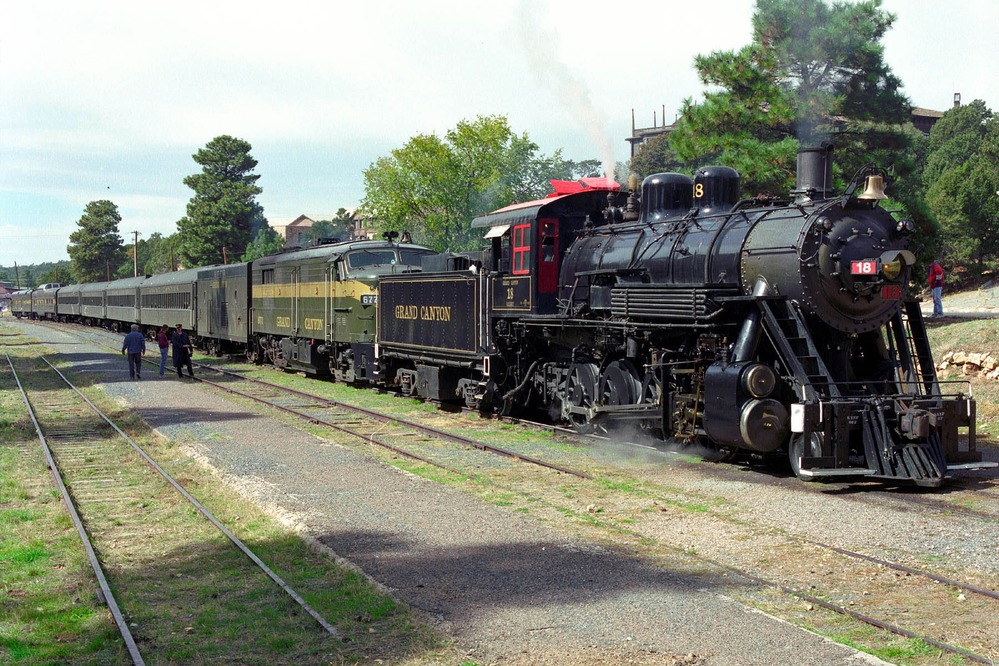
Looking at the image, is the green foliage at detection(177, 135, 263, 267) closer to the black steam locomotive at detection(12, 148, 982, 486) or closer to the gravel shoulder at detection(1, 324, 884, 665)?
the black steam locomotive at detection(12, 148, 982, 486)


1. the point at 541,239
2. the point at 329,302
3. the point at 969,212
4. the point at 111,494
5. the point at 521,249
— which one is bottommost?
the point at 111,494

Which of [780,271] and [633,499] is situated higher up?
[780,271]

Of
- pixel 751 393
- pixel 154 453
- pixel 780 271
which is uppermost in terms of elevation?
pixel 780 271

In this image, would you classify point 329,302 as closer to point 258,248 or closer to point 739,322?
point 739,322

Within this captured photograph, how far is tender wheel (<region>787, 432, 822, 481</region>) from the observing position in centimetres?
986

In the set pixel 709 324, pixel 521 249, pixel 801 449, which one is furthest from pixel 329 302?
pixel 801 449

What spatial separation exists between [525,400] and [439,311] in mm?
2758

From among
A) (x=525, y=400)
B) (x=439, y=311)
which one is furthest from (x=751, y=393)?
(x=439, y=311)

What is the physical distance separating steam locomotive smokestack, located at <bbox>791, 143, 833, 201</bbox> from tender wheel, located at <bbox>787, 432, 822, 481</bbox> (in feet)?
9.84

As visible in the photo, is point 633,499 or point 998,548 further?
point 633,499

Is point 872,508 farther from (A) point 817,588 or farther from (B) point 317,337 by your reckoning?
(B) point 317,337

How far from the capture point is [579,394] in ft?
45.1

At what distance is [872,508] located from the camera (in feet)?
29.7

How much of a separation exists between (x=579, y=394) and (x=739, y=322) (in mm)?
3404
